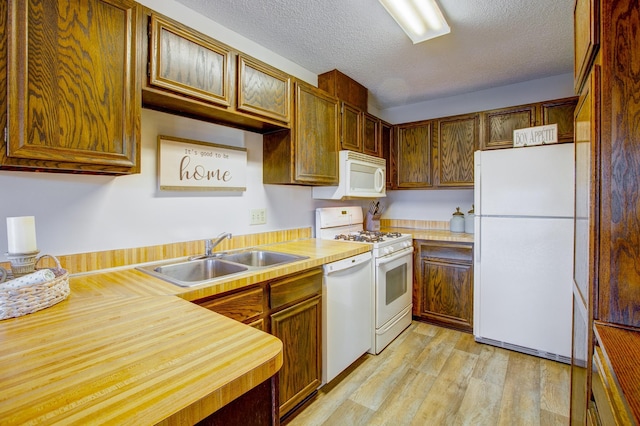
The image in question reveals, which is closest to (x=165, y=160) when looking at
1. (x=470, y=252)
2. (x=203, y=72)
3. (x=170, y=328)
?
(x=203, y=72)

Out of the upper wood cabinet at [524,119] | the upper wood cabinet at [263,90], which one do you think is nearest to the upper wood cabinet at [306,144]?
the upper wood cabinet at [263,90]

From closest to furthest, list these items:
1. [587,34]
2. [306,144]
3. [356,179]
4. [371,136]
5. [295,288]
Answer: [587,34] < [295,288] < [306,144] < [356,179] < [371,136]

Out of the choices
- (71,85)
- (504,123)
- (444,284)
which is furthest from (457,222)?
(71,85)

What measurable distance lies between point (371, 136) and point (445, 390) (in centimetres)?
218

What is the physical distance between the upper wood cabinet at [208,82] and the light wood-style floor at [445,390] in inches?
70.1

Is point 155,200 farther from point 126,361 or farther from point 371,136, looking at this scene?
point 371,136

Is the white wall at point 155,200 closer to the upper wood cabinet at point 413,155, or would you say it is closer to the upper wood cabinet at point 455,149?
the upper wood cabinet at point 455,149

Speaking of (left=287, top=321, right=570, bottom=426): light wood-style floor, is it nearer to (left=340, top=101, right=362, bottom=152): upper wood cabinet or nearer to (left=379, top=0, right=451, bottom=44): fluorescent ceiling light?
(left=340, top=101, right=362, bottom=152): upper wood cabinet

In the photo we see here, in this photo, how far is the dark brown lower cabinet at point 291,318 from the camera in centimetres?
142

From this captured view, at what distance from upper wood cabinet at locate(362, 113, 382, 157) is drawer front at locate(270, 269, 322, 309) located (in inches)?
58.3

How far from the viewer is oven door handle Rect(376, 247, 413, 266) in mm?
2365

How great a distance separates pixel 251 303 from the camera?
1451 mm

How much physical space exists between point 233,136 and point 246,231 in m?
0.67

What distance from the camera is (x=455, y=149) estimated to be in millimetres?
3035
